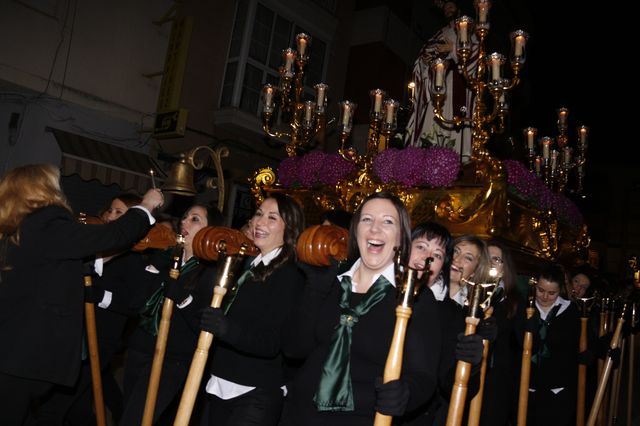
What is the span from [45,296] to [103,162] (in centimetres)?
802

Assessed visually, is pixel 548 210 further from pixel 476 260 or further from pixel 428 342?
pixel 428 342

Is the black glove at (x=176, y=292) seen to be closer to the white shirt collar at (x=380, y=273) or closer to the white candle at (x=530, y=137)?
the white shirt collar at (x=380, y=273)

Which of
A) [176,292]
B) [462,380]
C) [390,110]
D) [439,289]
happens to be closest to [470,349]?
[462,380]

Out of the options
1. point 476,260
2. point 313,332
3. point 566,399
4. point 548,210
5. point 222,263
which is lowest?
point 566,399

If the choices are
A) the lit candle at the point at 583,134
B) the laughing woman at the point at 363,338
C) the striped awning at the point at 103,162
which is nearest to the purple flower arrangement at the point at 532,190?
the lit candle at the point at 583,134

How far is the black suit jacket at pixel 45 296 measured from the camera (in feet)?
10.0

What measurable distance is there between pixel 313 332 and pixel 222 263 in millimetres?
666

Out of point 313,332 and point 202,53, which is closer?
point 313,332

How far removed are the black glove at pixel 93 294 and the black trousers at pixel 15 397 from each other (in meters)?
1.23

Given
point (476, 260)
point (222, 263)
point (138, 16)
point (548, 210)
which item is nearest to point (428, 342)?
point (222, 263)

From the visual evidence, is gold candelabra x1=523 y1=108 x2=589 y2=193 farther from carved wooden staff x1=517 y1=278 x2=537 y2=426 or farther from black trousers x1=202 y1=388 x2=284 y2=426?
black trousers x1=202 y1=388 x2=284 y2=426

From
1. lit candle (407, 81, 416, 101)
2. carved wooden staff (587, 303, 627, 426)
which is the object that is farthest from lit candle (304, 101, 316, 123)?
carved wooden staff (587, 303, 627, 426)

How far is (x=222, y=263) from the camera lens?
3014 millimetres

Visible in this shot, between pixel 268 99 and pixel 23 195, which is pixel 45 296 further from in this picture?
pixel 268 99
